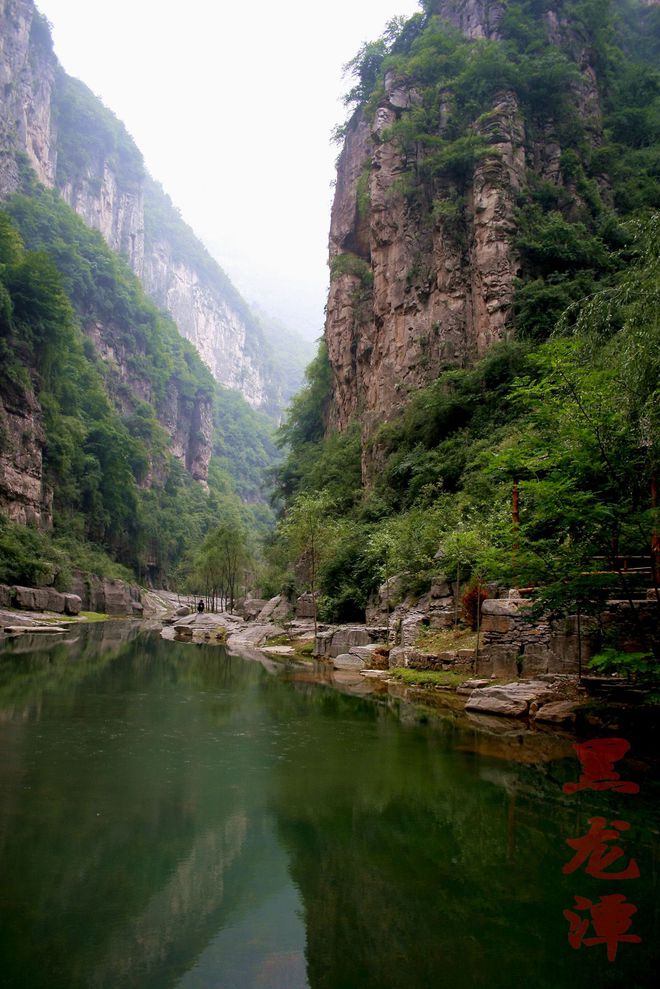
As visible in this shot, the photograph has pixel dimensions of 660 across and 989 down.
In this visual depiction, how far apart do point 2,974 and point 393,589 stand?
66.0 feet

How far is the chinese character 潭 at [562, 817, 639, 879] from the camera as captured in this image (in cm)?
538

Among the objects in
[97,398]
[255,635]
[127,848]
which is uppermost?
[97,398]

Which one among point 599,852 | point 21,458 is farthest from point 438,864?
point 21,458

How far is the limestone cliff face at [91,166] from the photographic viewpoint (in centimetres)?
8969

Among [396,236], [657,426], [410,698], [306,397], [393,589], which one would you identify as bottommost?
[410,698]

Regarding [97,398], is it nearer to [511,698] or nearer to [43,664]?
[43,664]

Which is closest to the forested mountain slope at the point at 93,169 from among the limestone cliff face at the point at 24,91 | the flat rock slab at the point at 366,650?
the limestone cliff face at the point at 24,91

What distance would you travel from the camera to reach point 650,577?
10.3 metres

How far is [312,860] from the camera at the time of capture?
18.4 feet

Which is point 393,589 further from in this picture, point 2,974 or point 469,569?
point 2,974

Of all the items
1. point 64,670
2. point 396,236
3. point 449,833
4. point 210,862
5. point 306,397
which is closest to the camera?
point 210,862

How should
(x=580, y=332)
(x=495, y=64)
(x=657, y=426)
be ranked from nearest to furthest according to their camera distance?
(x=657, y=426) < (x=580, y=332) < (x=495, y=64)

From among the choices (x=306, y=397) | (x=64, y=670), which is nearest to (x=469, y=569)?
(x=64, y=670)

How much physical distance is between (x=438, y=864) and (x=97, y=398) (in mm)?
74900
